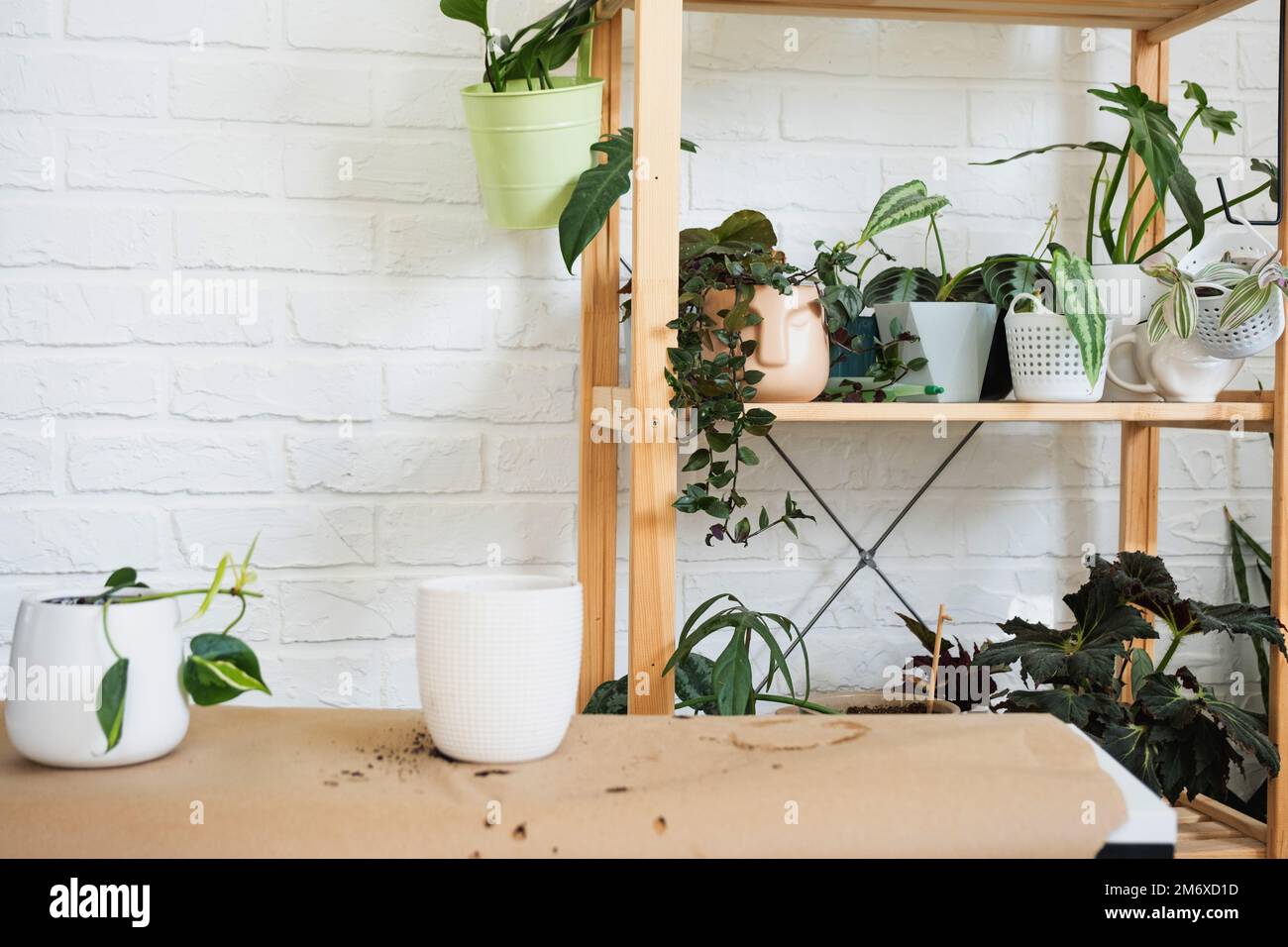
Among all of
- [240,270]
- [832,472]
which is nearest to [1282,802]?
[832,472]

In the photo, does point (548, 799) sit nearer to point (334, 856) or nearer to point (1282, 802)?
point (334, 856)

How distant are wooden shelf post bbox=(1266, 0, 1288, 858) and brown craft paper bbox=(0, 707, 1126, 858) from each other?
62 centimetres

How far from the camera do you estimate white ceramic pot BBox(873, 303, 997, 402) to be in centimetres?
122

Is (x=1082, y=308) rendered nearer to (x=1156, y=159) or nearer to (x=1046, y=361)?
(x=1046, y=361)

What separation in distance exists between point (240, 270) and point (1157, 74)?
1.14 metres

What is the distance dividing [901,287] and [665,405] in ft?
1.28

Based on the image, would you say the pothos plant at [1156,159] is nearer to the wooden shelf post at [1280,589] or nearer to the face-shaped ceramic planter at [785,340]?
the wooden shelf post at [1280,589]

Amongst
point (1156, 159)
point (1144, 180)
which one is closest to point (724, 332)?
point (1156, 159)

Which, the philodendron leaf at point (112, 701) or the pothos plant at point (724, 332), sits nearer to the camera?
the philodendron leaf at point (112, 701)

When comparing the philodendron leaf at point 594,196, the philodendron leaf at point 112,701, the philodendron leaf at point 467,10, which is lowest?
the philodendron leaf at point 112,701

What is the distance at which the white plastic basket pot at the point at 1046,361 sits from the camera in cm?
120

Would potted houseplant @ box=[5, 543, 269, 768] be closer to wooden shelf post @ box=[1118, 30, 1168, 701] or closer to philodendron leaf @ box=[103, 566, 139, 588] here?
philodendron leaf @ box=[103, 566, 139, 588]

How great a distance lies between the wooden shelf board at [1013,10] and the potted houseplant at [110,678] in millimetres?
941

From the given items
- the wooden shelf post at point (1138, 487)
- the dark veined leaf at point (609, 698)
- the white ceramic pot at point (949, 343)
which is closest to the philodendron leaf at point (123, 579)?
the dark veined leaf at point (609, 698)
